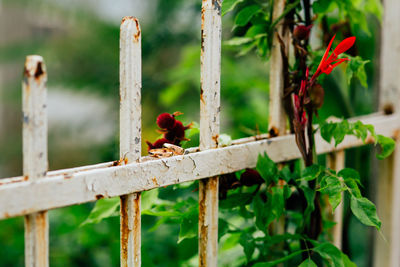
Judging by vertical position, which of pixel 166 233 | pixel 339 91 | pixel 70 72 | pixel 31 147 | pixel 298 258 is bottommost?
pixel 166 233

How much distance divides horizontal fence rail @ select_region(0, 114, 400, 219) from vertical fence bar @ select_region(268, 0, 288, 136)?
29mm

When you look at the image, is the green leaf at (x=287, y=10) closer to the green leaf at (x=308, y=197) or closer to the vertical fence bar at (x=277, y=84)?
the vertical fence bar at (x=277, y=84)

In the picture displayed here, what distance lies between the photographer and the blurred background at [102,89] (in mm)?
1842

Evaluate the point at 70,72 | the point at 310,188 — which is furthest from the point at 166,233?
the point at 70,72

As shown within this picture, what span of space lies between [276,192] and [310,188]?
0.14 meters

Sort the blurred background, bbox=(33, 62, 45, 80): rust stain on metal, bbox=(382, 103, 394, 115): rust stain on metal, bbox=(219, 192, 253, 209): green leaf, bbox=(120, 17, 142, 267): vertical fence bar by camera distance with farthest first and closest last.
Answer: the blurred background
bbox=(382, 103, 394, 115): rust stain on metal
bbox=(219, 192, 253, 209): green leaf
bbox=(120, 17, 142, 267): vertical fence bar
bbox=(33, 62, 45, 80): rust stain on metal

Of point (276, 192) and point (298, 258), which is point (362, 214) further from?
point (298, 258)

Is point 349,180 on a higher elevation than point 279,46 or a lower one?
lower

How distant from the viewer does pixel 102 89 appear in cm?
291

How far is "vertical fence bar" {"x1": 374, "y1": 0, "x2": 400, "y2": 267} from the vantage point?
1.36 meters

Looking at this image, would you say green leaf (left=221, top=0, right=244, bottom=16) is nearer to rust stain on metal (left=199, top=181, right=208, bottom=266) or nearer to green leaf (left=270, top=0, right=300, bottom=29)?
green leaf (left=270, top=0, right=300, bottom=29)

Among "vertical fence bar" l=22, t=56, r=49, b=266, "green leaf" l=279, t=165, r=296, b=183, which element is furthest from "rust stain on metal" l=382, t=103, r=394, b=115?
"vertical fence bar" l=22, t=56, r=49, b=266

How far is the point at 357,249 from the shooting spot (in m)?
2.12

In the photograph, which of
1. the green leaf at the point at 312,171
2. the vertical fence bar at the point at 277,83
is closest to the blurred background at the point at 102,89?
the vertical fence bar at the point at 277,83
